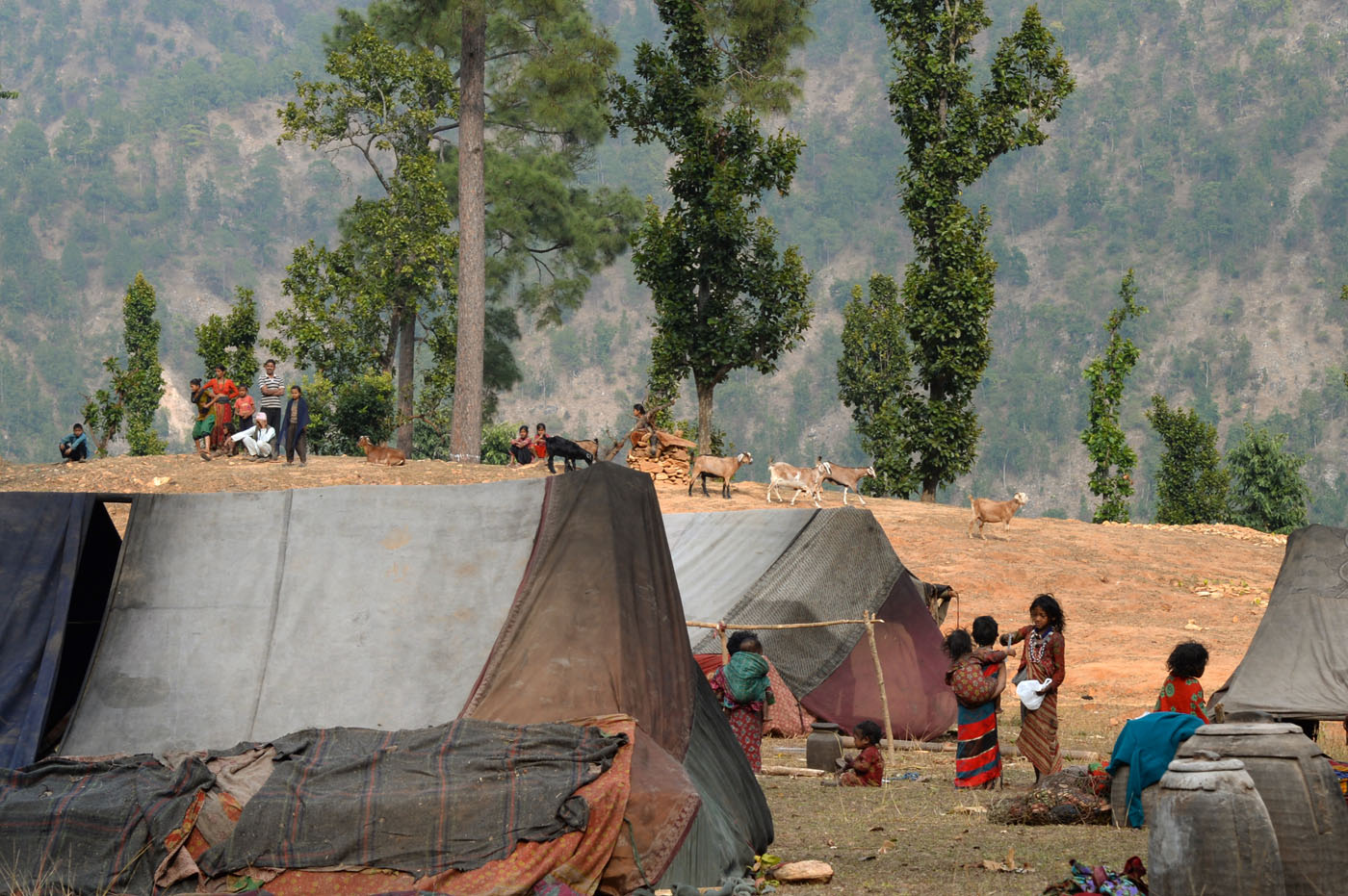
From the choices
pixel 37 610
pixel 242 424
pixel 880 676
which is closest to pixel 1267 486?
pixel 242 424

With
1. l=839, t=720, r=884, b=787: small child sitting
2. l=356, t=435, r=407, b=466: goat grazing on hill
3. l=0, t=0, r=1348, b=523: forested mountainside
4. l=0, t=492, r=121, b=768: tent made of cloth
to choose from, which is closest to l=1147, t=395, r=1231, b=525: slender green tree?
l=356, t=435, r=407, b=466: goat grazing on hill

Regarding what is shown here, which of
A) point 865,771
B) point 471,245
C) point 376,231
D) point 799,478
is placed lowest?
point 865,771

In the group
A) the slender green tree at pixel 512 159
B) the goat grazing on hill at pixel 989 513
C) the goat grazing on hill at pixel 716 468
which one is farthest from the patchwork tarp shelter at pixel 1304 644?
the slender green tree at pixel 512 159

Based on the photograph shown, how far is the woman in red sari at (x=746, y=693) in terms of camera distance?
9.12m

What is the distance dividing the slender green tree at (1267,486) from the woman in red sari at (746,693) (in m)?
32.3

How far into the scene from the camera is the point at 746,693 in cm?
913

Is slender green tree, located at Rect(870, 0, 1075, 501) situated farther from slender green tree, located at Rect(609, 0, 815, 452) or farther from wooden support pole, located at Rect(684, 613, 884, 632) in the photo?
wooden support pole, located at Rect(684, 613, 884, 632)

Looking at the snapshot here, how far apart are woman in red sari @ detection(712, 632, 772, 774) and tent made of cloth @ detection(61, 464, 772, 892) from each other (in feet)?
6.14

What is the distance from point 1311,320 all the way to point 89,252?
88455mm

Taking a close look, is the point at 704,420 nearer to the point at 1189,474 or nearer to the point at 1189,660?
the point at 1189,474

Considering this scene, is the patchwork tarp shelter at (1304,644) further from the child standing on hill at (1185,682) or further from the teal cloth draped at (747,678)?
the teal cloth draped at (747,678)

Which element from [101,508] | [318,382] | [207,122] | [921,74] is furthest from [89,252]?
[101,508]

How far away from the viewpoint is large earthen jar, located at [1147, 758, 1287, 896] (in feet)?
16.5

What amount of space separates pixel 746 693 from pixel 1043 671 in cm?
186
